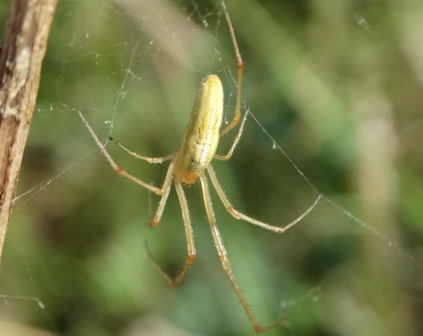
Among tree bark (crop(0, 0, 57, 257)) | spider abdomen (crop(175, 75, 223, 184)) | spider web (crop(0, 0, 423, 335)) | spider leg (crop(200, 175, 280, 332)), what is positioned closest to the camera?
tree bark (crop(0, 0, 57, 257))

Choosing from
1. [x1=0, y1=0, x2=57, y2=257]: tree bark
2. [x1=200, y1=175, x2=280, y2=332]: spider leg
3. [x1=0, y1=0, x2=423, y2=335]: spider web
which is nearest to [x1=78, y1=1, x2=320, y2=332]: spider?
[x1=200, y1=175, x2=280, y2=332]: spider leg

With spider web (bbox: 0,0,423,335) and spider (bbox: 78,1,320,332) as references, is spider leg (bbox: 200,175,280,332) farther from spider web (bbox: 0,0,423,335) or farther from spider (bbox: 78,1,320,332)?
spider web (bbox: 0,0,423,335)

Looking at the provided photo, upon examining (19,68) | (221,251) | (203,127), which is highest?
(19,68)

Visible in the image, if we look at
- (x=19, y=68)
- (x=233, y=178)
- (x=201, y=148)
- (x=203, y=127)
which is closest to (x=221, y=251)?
(x=233, y=178)

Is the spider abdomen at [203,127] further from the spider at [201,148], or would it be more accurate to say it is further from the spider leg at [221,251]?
the spider leg at [221,251]

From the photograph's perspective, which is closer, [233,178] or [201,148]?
[201,148]

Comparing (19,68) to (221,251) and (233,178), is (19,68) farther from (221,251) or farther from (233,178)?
(233,178)

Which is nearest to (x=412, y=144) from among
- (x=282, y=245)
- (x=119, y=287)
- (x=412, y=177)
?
(x=412, y=177)
